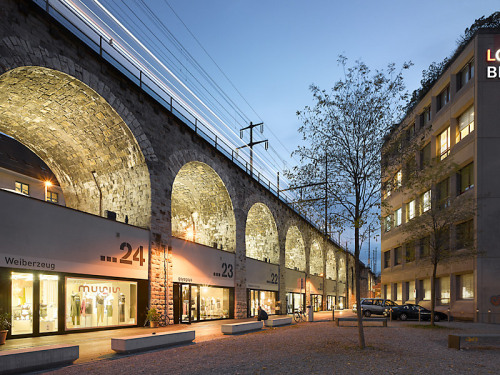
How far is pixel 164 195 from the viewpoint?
20.7 metres

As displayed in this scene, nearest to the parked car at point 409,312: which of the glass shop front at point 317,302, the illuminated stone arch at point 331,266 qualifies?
the glass shop front at point 317,302

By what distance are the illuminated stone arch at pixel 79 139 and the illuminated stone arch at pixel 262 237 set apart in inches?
614

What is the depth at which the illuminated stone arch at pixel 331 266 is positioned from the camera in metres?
59.1

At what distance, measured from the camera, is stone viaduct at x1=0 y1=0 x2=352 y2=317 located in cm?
1494

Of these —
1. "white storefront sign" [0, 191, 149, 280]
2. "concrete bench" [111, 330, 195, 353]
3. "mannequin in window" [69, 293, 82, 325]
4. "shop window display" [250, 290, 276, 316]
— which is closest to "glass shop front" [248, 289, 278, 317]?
"shop window display" [250, 290, 276, 316]

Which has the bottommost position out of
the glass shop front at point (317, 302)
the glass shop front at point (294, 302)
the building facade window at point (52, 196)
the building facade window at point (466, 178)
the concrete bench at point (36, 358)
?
the glass shop front at point (317, 302)

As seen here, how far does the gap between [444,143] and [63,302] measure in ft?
90.4

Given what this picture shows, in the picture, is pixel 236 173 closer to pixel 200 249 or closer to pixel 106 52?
pixel 200 249

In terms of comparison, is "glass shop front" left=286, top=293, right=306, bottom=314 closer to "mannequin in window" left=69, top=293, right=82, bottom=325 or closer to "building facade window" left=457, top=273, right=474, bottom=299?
"building facade window" left=457, top=273, right=474, bottom=299

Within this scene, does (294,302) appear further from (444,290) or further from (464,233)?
(464,233)

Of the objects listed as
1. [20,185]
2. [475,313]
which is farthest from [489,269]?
[20,185]

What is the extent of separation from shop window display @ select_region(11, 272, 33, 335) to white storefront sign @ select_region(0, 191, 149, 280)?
58 cm

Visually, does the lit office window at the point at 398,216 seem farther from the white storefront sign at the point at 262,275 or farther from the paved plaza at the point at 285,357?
the paved plaza at the point at 285,357

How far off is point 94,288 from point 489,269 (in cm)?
2185
